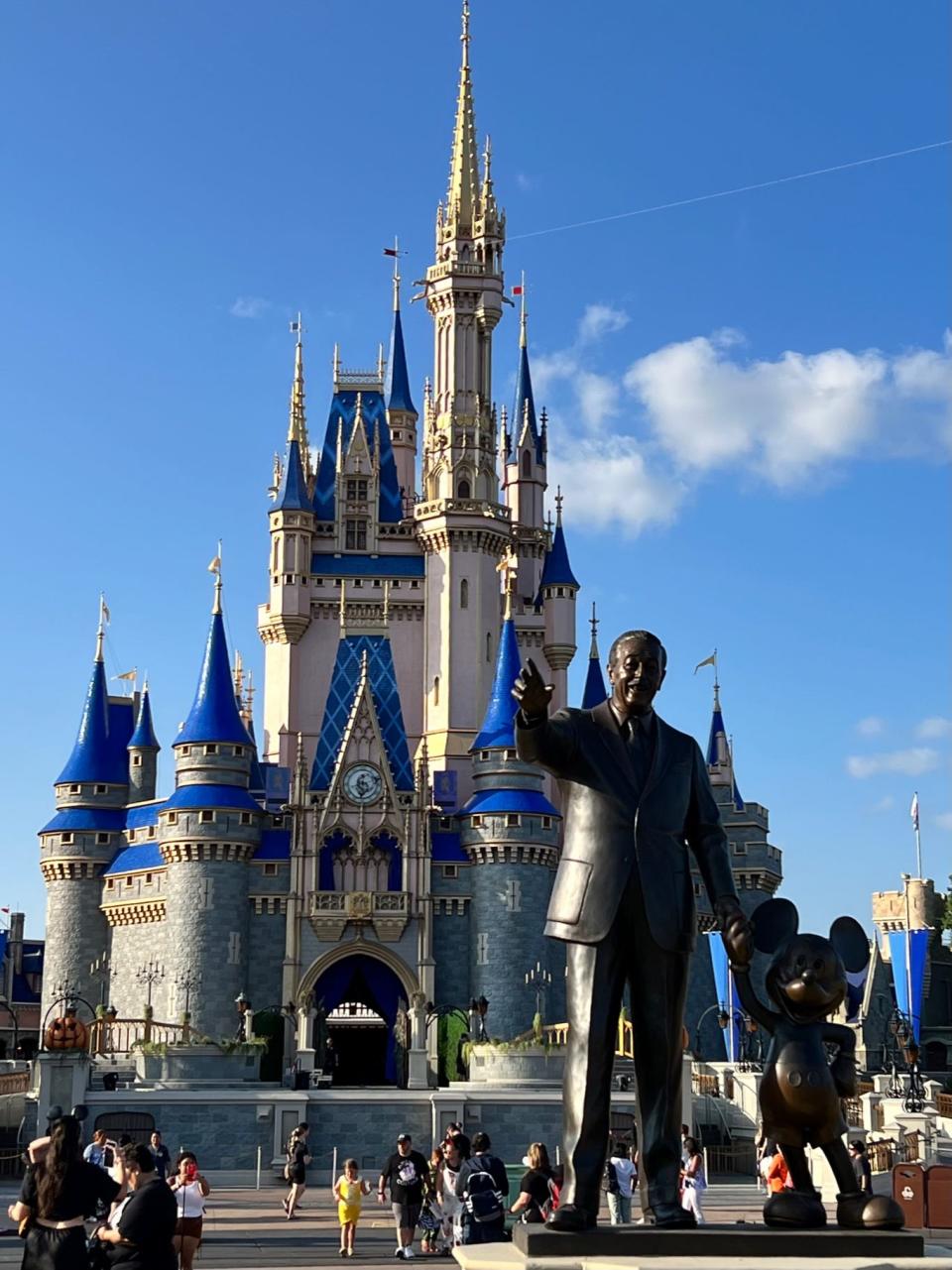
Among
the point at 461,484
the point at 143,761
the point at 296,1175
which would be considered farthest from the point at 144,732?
the point at 296,1175

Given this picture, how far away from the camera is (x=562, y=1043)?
40.7 metres

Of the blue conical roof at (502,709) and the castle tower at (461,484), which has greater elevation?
the castle tower at (461,484)

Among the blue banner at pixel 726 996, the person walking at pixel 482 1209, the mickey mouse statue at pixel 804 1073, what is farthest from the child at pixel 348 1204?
the blue banner at pixel 726 996

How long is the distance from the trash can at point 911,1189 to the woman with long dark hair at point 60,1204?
41.9 feet

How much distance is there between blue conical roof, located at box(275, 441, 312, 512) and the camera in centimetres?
6238

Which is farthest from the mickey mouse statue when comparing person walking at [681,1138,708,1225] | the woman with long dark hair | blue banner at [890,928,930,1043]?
blue banner at [890,928,930,1043]

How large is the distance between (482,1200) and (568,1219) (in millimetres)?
5977

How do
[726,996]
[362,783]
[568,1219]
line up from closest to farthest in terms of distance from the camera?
[568,1219]
[726,996]
[362,783]

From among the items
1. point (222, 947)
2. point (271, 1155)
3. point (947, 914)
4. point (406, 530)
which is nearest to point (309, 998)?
point (222, 947)

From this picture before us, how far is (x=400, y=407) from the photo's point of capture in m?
70.4

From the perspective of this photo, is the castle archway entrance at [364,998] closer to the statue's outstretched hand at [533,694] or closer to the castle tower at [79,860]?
the castle tower at [79,860]

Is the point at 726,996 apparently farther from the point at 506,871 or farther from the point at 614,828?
the point at 614,828

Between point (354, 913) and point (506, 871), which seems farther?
point (506, 871)

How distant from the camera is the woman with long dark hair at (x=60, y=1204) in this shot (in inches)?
307
